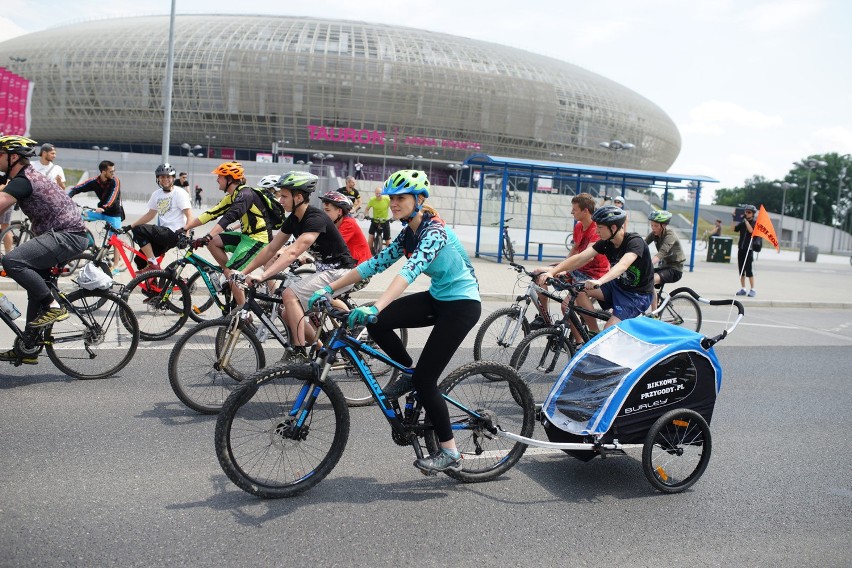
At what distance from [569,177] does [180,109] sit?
218 ft

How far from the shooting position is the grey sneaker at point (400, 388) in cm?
415

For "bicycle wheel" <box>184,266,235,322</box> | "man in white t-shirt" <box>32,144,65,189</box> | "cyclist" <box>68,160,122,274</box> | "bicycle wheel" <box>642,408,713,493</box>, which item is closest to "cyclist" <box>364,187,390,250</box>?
"man in white t-shirt" <box>32,144,65,189</box>

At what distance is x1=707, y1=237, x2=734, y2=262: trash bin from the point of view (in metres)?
26.7

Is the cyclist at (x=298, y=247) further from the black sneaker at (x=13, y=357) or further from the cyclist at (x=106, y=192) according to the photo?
the cyclist at (x=106, y=192)

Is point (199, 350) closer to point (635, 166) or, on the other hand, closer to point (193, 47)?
point (193, 47)

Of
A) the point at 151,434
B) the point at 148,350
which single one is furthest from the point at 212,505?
the point at 148,350

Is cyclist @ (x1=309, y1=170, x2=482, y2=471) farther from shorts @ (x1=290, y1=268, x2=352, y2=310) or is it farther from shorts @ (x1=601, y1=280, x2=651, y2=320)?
shorts @ (x1=601, y1=280, x2=651, y2=320)

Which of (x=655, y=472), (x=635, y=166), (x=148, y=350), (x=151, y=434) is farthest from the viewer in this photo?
(x=635, y=166)

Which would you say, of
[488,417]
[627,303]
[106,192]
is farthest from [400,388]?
[106,192]

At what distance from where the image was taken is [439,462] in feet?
→ 13.6

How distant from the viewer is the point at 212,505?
3830mm

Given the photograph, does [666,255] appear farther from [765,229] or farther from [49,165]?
[49,165]

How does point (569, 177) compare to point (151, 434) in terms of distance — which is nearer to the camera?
point (151, 434)

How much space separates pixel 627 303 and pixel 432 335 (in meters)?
2.71
